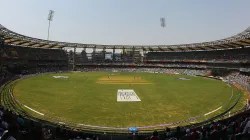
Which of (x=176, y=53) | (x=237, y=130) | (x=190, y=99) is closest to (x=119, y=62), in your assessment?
(x=176, y=53)

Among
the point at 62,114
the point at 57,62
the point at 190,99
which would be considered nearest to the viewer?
the point at 62,114

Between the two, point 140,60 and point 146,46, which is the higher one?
point 146,46

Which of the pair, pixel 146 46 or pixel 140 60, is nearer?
pixel 146 46

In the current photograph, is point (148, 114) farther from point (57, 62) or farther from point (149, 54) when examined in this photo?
point (149, 54)

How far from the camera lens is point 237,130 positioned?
10.1 metres

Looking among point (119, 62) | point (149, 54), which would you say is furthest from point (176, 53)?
point (119, 62)

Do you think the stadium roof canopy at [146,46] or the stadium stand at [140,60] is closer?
the stadium roof canopy at [146,46]

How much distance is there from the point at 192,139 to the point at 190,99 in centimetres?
2463

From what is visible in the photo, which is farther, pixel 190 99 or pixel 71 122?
pixel 190 99

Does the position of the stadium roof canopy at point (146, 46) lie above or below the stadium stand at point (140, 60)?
above

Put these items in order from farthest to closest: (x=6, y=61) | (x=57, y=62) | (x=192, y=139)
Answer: (x=57, y=62)
(x=6, y=61)
(x=192, y=139)

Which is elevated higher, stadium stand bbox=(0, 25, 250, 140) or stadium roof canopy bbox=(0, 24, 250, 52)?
stadium roof canopy bbox=(0, 24, 250, 52)

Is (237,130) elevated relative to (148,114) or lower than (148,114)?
elevated

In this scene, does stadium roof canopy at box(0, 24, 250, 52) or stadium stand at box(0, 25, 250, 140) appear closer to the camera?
stadium roof canopy at box(0, 24, 250, 52)
